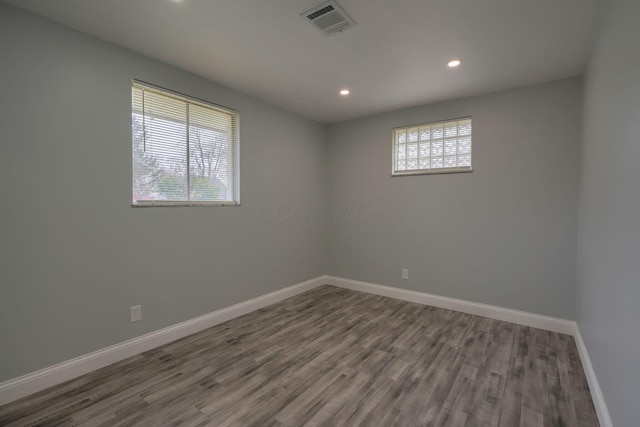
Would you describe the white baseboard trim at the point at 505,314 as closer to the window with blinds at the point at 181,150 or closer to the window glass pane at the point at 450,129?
the window glass pane at the point at 450,129

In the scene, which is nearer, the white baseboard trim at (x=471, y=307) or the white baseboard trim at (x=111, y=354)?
the white baseboard trim at (x=111, y=354)

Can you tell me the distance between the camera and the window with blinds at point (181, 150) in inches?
101

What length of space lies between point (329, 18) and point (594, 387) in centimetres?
311

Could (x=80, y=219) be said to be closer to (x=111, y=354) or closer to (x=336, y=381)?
(x=111, y=354)

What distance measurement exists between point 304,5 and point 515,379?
10.1 feet

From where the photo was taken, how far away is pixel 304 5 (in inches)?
74.9

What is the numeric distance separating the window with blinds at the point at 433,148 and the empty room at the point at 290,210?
3cm

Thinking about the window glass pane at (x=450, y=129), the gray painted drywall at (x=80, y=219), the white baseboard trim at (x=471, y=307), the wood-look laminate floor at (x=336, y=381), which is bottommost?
the wood-look laminate floor at (x=336, y=381)

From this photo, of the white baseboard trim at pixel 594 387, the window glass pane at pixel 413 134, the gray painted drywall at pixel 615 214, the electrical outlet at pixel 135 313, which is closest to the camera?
the gray painted drywall at pixel 615 214

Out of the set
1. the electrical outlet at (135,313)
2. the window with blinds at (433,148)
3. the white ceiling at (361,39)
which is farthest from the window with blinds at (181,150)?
the window with blinds at (433,148)

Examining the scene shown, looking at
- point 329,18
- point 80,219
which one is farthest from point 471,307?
point 80,219

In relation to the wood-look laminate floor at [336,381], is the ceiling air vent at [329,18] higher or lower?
higher

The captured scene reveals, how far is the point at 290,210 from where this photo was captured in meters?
4.13

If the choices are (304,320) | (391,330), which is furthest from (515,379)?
(304,320)
